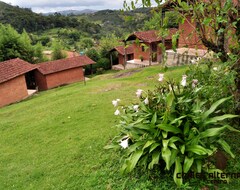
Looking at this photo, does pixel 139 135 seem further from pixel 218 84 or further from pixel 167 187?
pixel 218 84

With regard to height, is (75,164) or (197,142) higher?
(197,142)

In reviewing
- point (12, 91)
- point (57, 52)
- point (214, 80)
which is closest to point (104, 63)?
point (57, 52)

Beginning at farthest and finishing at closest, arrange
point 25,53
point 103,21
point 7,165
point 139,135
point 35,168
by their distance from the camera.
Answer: point 103,21 → point 25,53 → point 7,165 → point 35,168 → point 139,135

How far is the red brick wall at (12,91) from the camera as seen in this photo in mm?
15562

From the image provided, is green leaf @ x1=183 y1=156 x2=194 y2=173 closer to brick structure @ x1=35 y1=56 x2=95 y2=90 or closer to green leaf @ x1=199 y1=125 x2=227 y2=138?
green leaf @ x1=199 y1=125 x2=227 y2=138

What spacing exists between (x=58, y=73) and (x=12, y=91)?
19.8 feet

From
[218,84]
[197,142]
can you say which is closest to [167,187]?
[197,142]

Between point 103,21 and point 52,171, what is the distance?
318 ft

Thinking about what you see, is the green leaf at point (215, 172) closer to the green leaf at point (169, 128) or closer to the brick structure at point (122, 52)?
the green leaf at point (169, 128)

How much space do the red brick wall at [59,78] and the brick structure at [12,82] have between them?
3246 mm

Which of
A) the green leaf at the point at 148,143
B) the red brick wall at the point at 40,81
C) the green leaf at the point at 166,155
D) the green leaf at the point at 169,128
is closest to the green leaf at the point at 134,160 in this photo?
the green leaf at the point at 148,143

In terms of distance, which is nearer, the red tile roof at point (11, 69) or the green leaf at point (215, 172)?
the green leaf at point (215, 172)

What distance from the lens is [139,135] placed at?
331 cm

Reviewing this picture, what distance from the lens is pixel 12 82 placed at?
16.3 m
